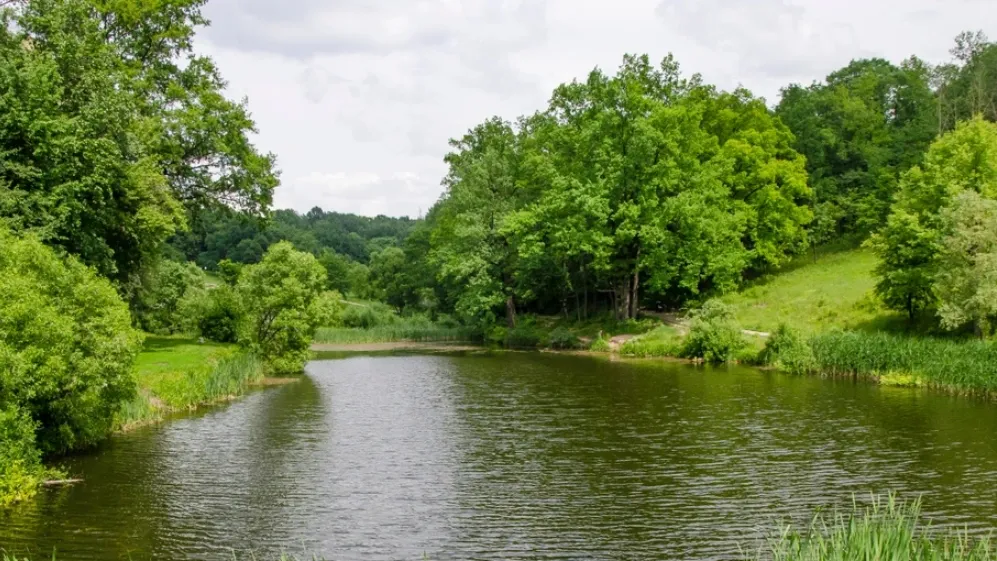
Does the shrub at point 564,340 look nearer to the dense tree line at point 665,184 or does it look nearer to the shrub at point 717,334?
the dense tree line at point 665,184

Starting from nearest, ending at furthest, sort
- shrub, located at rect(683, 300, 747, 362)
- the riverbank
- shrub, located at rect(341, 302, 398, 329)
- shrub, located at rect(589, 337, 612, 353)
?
the riverbank, shrub, located at rect(683, 300, 747, 362), shrub, located at rect(589, 337, 612, 353), shrub, located at rect(341, 302, 398, 329)

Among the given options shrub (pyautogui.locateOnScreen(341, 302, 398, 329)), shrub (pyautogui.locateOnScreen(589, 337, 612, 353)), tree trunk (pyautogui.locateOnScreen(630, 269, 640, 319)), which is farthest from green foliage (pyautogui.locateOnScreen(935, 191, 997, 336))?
shrub (pyautogui.locateOnScreen(341, 302, 398, 329))

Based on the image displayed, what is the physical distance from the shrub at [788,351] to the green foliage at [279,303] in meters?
23.4

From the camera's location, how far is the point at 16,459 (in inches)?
675

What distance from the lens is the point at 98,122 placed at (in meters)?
29.2

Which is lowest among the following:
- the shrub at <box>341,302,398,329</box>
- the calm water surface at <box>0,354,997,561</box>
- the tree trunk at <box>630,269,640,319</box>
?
the calm water surface at <box>0,354,997,561</box>

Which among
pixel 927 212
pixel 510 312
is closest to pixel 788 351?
pixel 927 212

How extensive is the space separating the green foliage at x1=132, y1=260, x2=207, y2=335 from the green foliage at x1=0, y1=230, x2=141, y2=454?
24276 millimetres

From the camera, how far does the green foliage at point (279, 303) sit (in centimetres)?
3956

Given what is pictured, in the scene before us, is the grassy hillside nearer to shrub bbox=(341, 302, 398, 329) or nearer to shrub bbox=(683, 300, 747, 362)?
shrub bbox=(683, 300, 747, 362)

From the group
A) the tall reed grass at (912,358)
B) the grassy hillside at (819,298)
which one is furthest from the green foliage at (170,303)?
the grassy hillside at (819,298)

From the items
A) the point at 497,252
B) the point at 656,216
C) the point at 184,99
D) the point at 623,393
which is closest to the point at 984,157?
the point at 656,216

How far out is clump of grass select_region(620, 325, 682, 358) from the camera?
47156mm

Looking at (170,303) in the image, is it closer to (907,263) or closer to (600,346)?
(600,346)
